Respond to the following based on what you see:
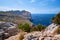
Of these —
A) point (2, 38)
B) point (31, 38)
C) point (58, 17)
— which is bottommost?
point (2, 38)

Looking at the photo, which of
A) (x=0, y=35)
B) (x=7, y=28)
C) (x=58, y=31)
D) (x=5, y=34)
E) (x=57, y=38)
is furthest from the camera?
(x=7, y=28)

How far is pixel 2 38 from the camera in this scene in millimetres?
13781

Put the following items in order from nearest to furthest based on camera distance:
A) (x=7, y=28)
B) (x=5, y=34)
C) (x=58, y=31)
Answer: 1. (x=58, y=31)
2. (x=5, y=34)
3. (x=7, y=28)

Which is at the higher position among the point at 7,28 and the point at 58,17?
the point at 58,17

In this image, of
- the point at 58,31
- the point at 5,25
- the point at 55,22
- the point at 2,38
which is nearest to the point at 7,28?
the point at 5,25

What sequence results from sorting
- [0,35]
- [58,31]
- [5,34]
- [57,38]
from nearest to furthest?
[57,38], [58,31], [0,35], [5,34]

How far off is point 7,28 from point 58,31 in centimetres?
664

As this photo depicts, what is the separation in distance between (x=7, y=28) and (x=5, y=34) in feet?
4.60

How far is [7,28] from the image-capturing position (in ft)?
51.4

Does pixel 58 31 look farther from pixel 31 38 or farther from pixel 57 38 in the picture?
pixel 31 38

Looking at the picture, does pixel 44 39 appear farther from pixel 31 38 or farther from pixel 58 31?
pixel 58 31

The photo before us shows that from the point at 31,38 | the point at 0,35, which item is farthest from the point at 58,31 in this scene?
the point at 0,35

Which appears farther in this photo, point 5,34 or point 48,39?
point 5,34

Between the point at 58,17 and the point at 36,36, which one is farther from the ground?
the point at 58,17
